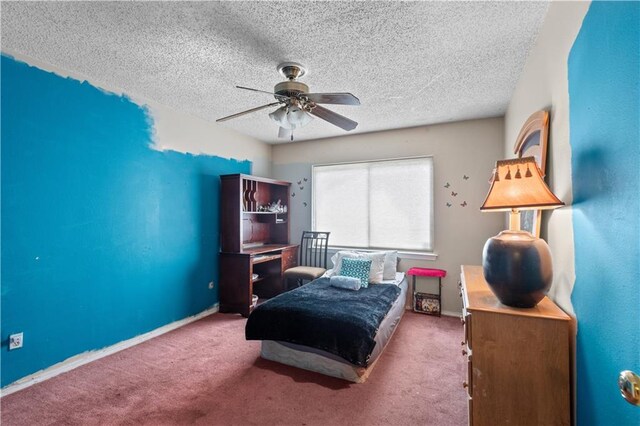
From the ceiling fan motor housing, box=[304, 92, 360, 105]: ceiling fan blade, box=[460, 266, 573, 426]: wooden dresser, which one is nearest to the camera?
box=[460, 266, 573, 426]: wooden dresser

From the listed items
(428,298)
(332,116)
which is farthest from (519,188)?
(428,298)

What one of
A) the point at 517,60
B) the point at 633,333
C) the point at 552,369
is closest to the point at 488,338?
the point at 552,369

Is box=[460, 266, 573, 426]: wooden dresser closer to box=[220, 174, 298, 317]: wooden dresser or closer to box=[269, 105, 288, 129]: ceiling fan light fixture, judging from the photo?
box=[269, 105, 288, 129]: ceiling fan light fixture

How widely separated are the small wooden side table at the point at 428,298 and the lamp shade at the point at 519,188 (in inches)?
98.3

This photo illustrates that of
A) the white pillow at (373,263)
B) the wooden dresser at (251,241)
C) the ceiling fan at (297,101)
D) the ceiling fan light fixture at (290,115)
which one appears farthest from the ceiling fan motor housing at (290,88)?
the white pillow at (373,263)

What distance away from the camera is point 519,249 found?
1349 millimetres

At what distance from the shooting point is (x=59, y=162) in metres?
2.48

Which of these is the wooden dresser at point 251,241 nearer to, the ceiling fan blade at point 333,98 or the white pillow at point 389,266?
the white pillow at point 389,266

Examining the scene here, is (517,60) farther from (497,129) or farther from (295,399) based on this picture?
(295,399)

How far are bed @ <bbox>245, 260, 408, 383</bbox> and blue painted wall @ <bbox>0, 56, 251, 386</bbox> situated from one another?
1388mm

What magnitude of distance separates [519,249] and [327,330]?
1515 millimetres

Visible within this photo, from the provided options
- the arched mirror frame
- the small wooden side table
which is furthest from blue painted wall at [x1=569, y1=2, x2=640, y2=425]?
the small wooden side table

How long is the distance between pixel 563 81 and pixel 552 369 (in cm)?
136

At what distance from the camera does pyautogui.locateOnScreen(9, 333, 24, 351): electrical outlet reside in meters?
2.20
